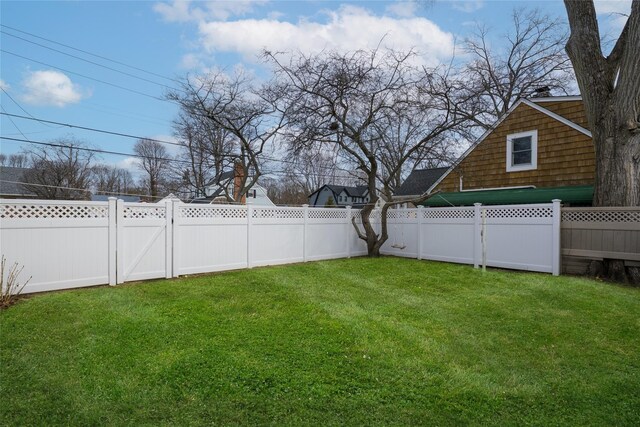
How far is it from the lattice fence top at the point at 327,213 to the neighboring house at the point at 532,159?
3989mm

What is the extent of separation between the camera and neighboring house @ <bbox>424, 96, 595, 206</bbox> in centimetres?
997

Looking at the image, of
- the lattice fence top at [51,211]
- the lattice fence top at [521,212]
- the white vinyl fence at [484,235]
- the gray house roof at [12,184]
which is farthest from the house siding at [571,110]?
the gray house roof at [12,184]

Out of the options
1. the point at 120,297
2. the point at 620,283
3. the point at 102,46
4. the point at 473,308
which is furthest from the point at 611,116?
the point at 102,46

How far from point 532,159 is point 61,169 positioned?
27631 millimetres

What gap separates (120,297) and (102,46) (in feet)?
34.7

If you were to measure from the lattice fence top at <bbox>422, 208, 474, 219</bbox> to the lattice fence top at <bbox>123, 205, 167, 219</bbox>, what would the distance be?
6789mm

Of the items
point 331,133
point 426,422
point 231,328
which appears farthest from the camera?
point 331,133

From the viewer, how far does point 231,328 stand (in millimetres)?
4051

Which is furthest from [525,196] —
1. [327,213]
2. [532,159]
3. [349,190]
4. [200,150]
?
[349,190]

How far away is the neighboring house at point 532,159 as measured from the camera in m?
9.97

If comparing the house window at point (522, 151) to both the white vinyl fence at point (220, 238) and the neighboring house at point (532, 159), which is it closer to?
the neighboring house at point (532, 159)

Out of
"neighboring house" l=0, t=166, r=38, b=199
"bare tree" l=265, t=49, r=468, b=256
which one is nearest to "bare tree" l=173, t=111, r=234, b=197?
"bare tree" l=265, t=49, r=468, b=256

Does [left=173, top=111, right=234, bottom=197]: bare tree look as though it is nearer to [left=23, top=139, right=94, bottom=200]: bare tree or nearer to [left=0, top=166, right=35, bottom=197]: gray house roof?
[left=23, top=139, right=94, bottom=200]: bare tree

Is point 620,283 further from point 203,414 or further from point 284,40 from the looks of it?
point 284,40
